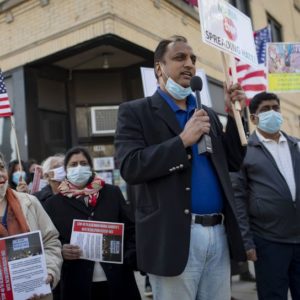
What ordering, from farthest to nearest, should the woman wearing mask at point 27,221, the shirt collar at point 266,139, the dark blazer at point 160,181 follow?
the shirt collar at point 266,139 < the woman wearing mask at point 27,221 < the dark blazer at point 160,181

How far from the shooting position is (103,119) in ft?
31.2

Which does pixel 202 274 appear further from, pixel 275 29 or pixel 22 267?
pixel 275 29

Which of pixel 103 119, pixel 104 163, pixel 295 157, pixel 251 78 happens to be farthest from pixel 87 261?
pixel 103 119

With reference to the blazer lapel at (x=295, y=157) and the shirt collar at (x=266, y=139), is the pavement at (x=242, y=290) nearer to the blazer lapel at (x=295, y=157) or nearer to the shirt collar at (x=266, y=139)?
the blazer lapel at (x=295, y=157)

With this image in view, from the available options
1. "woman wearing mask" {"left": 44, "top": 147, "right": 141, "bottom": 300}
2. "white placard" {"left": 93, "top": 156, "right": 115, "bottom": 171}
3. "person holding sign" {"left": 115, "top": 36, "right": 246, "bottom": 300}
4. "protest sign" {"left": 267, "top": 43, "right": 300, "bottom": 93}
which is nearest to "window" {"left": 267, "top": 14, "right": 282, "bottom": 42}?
"white placard" {"left": 93, "top": 156, "right": 115, "bottom": 171}

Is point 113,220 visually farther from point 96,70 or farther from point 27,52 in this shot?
point 96,70

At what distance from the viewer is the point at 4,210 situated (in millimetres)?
2904

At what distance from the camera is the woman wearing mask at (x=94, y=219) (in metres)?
3.44

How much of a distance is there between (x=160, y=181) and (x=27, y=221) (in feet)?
3.41

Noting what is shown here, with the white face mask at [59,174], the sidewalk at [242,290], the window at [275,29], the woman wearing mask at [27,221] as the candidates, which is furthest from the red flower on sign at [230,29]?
the window at [275,29]

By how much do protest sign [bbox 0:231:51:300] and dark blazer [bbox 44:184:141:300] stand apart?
2.32 feet

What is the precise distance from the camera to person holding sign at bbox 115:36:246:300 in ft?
7.54

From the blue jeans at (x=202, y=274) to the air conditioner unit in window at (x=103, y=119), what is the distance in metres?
7.14

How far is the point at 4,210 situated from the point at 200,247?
Result: 1.33 m
